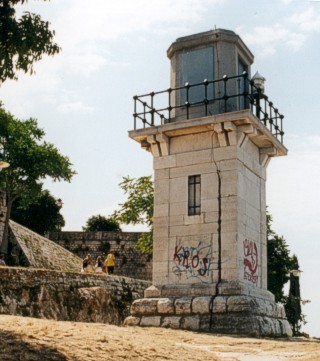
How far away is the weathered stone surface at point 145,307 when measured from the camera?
15242mm

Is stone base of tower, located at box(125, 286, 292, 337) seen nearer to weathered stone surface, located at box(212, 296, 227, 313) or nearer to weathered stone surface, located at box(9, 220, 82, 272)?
weathered stone surface, located at box(212, 296, 227, 313)

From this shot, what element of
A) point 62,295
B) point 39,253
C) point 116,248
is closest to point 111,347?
point 62,295

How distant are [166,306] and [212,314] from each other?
1.14m

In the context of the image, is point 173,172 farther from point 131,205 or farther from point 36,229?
point 36,229

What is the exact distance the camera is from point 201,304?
48.0ft

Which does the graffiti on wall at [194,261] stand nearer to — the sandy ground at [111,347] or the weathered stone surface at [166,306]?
the weathered stone surface at [166,306]

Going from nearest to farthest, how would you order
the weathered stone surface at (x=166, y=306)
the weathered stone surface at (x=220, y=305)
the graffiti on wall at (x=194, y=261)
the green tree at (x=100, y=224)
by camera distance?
the weathered stone surface at (x=220, y=305) → the weathered stone surface at (x=166, y=306) → the graffiti on wall at (x=194, y=261) → the green tree at (x=100, y=224)

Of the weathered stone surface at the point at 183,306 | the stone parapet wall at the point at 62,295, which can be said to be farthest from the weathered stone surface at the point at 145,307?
the stone parapet wall at the point at 62,295

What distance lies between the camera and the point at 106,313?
22000mm

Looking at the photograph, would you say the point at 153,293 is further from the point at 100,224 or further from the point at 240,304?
the point at 100,224

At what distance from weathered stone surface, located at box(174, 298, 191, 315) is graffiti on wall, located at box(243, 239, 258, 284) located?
4.99 ft

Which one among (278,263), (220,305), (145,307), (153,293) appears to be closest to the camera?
(220,305)

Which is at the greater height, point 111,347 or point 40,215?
point 40,215

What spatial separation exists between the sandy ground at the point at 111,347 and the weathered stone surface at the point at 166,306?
306cm
